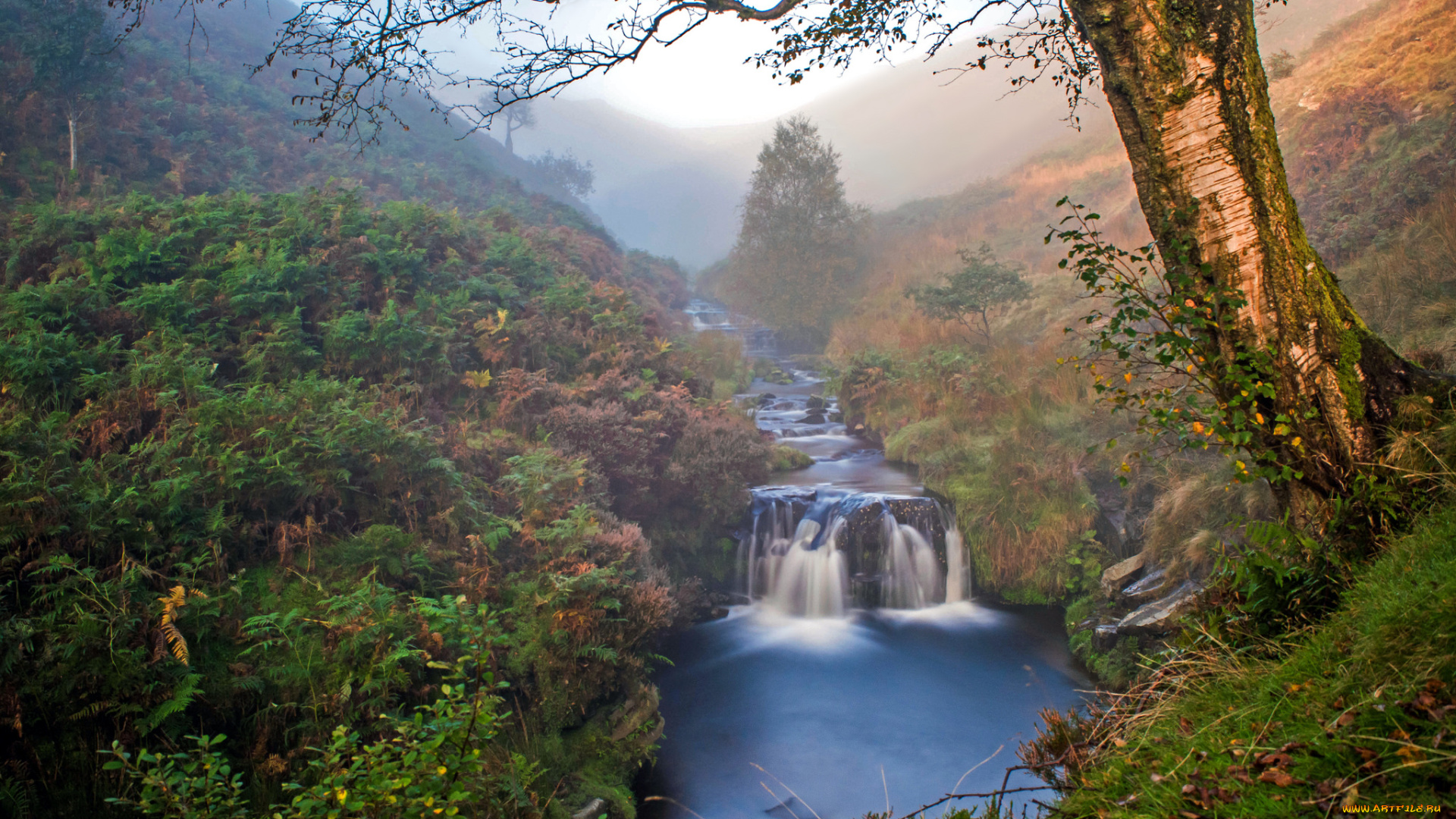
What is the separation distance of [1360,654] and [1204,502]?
21.5 ft

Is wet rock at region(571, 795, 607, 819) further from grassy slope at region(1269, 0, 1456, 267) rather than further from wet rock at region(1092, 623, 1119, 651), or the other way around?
grassy slope at region(1269, 0, 1456, 267)

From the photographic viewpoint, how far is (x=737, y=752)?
23.5 ft

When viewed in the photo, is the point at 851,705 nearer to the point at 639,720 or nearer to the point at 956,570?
the point at 639,720

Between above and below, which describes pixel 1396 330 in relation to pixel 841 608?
above

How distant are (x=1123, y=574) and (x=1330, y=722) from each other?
286 inches

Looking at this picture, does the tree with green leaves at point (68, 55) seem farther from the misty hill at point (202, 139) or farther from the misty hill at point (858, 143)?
the misty hill at point (858, 143)

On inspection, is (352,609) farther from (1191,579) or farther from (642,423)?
(1191,579)

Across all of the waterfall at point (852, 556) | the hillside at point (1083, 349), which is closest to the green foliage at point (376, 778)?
the hillside at point (1083, 349)

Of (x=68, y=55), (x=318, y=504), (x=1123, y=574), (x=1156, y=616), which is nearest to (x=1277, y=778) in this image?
(x=1156, y=616)

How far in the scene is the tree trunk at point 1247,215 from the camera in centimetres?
332

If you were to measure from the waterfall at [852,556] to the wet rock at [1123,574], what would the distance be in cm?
207

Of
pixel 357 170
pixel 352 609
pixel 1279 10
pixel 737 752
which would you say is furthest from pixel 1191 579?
pixel 1279 10

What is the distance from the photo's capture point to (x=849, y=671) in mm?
8578

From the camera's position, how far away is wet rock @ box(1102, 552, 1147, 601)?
27.8 ft
